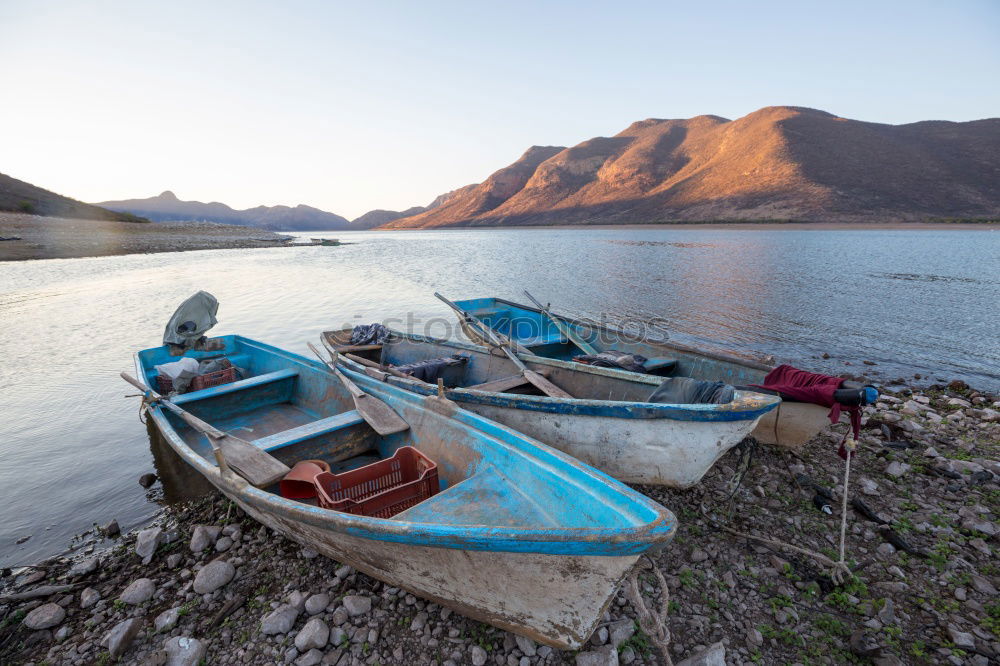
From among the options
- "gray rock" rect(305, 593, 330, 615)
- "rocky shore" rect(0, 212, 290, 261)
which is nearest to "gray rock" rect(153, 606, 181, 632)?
"gray rock" rect(305, 593, 330, 615)

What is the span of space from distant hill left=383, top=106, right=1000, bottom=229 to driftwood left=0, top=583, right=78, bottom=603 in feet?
322

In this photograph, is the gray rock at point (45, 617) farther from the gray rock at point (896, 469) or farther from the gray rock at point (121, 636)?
the gray rock at point (896, 469)

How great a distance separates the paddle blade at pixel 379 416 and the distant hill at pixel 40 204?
87195 millimetres

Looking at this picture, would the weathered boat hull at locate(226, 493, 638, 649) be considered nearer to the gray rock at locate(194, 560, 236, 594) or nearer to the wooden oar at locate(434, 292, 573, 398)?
the gray rock at locate(194, 560, 236, 594)

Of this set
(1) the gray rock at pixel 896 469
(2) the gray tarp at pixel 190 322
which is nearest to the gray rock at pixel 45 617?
(2) the gray tarp at pixel 190 322

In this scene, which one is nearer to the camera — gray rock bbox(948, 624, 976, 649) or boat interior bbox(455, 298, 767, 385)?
gray rock bbox(948, 624, 976, 649)

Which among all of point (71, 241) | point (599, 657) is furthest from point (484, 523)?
point (71, 241)

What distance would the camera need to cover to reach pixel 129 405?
31.5ft

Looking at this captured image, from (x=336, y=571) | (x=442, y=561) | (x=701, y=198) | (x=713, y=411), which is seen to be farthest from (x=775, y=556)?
(x=701, y=198)

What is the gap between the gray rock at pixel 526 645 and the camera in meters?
3.26

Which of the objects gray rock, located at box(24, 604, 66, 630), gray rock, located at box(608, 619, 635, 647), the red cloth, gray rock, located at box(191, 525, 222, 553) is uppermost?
the red cloth

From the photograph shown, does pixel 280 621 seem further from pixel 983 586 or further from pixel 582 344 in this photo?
pixel 582 344

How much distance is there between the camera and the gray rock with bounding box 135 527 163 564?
4.77 m

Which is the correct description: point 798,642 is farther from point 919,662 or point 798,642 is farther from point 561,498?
point 561,498
